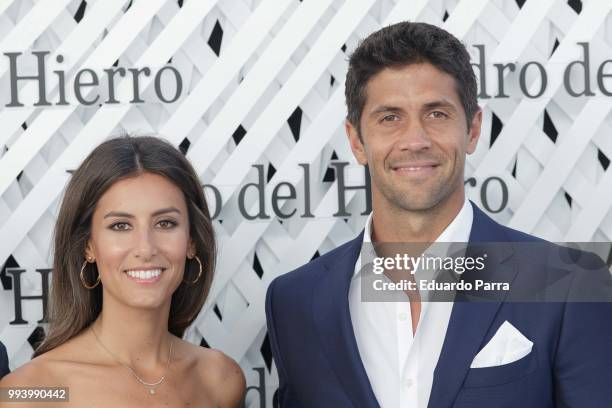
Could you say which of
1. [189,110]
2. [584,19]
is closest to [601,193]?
[584,19]

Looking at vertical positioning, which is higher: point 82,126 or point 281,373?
point 82,126

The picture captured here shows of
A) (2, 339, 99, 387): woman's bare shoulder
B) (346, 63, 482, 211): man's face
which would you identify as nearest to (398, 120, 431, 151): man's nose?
(346, 63, 482, 211): man's face

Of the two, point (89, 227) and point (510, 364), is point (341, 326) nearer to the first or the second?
point (510, 364)

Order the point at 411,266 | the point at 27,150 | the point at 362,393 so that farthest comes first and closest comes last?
1. the point at 27,150
2. the point at 411,266
3. the point at 362,393

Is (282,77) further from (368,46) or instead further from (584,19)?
(584,19)

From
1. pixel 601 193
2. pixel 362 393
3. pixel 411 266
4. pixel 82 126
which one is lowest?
pixel 362 393

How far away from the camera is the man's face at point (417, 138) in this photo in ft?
7.58

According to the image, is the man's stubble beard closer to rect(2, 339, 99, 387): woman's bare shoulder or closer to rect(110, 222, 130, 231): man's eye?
rect(110, 222, 130, 231): man's eye

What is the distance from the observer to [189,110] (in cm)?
285

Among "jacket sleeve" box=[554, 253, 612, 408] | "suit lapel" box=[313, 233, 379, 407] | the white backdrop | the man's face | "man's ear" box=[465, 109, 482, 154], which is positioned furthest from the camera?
the white backdrop

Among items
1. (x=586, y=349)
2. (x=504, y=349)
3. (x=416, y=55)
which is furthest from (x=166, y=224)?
(x=586, y=349)

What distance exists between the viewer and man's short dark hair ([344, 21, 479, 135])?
235 cm

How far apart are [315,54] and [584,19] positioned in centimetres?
89

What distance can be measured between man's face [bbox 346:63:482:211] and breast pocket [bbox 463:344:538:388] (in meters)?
0.47
